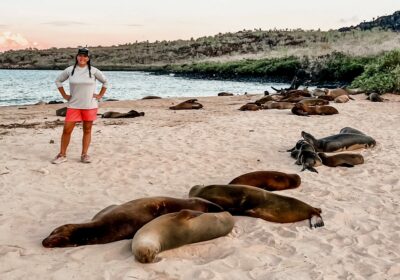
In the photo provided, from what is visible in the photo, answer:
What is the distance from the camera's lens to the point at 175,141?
9602mm

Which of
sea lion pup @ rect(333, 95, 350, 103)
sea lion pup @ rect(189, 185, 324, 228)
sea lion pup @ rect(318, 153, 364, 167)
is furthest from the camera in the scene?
sea lion pup @ rect(333, 95, 350, 103)

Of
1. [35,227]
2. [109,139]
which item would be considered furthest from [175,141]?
[35,227]

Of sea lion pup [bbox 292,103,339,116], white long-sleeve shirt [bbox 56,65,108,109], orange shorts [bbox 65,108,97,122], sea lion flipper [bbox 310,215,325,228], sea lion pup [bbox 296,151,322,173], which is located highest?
white long-sleeve shirt [bbox 56,65,108,109]

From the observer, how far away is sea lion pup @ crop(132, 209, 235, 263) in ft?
13.0

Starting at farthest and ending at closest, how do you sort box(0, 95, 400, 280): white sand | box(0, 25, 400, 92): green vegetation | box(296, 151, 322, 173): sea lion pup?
box(0, 25, 400, 92): green vegetation → box(296, 151, 322, 173): sea lion pup → box(0, 95, 400, 280): white sand

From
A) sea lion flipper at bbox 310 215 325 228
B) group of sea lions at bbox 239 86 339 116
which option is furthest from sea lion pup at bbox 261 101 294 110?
sea lion flipper at bbox 310 215 325 228

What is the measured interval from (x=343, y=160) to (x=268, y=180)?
2.06m

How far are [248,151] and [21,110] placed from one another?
414 inches

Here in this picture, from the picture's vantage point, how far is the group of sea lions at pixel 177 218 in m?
4.14

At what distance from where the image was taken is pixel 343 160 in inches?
299

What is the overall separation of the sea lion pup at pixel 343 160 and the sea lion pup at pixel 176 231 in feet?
11.2

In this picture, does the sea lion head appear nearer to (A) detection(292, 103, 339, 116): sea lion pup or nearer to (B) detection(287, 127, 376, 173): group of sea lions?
(B) detection(287, 127, 376, 173): group of sea lions

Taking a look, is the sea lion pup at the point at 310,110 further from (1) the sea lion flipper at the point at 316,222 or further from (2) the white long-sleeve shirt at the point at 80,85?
(1) the sea lion flipper at the point at 316,222

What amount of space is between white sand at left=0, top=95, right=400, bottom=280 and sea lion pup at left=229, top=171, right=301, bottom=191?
16 cm
